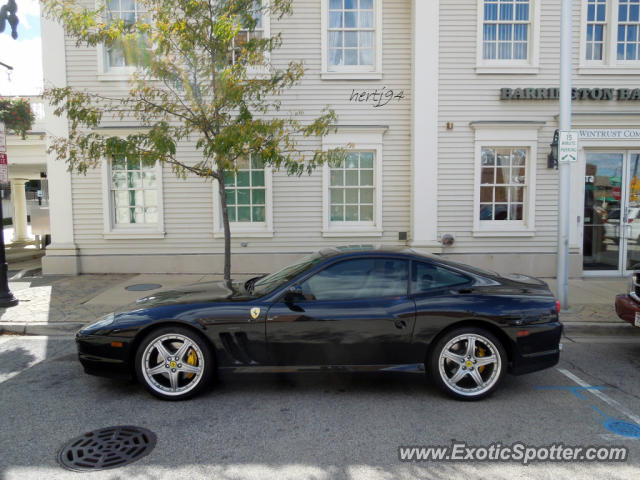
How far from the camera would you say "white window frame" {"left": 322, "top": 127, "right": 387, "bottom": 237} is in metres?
10.1

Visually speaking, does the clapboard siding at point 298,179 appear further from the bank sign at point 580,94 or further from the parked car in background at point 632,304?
the parked car in background at point 632,304

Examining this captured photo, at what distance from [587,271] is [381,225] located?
4750mm

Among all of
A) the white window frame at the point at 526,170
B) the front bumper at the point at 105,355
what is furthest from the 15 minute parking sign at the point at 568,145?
the front bumper at the point at 105,355

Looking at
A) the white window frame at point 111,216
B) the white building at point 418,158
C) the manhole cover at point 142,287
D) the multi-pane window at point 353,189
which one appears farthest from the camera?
the multi-pane window at point 353,189

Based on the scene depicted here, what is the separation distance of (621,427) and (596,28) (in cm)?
947

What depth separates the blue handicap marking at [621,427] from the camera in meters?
3.64

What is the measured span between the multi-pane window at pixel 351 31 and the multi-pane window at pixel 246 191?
292 cm

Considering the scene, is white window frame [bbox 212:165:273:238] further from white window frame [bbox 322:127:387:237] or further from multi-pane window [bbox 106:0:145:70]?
multi-pane window [bbox 106:0:145:70]

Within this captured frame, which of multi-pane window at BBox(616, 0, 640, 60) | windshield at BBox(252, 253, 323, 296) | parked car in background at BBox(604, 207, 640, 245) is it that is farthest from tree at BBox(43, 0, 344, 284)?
multi-pane window at BBox(616, 0, 640, 60)

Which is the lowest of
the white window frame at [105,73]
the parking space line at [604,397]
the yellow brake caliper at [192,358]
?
the parking space line at [604,397]

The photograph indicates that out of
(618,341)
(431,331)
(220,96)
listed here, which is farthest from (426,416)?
(220,96)

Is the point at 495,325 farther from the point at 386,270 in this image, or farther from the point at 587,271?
the point at 587,271

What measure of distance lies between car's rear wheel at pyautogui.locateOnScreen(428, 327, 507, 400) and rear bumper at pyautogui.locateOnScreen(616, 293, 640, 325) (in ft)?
7.86

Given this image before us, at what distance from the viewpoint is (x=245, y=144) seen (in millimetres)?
7188
